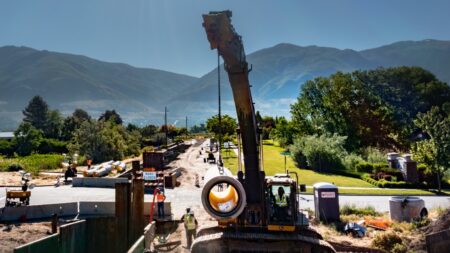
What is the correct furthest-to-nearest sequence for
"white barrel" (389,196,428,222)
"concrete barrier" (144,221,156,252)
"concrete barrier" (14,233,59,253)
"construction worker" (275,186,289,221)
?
1. "white barrel" (389,196,428,222)
2. "concrete barrier" (144,221,156,252)
3. "concrete barrier" (14,233,59,253)
4. "construction worker" (275,186,289,221)

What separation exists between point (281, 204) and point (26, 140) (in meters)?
67.3

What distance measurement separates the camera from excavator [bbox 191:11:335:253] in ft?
44.0

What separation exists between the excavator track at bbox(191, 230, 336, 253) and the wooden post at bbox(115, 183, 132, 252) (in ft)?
28.4

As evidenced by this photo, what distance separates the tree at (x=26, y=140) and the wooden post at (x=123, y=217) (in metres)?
55.0

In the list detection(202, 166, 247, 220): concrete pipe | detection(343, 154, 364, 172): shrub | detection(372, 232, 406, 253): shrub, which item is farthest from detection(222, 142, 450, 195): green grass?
detection(202, 166, 247, 220): concrete pipe

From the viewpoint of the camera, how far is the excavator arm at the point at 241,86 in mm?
12695

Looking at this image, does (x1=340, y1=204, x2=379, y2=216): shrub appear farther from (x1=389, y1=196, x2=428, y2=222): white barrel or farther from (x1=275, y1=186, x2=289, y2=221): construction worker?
(x1=275, y1=186, x2=289, y2=221): construction worker

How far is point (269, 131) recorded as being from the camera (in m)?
97.6

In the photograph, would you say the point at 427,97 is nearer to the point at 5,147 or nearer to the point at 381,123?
the point at 381,123

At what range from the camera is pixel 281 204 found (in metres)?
14.5

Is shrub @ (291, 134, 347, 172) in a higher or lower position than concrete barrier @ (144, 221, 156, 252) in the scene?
higher

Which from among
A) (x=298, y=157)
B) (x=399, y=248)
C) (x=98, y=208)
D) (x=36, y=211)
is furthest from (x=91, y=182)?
(x=298, y=157)

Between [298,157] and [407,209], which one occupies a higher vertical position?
[298,157]

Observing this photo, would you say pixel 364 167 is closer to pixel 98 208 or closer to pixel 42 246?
pixel 98 208
